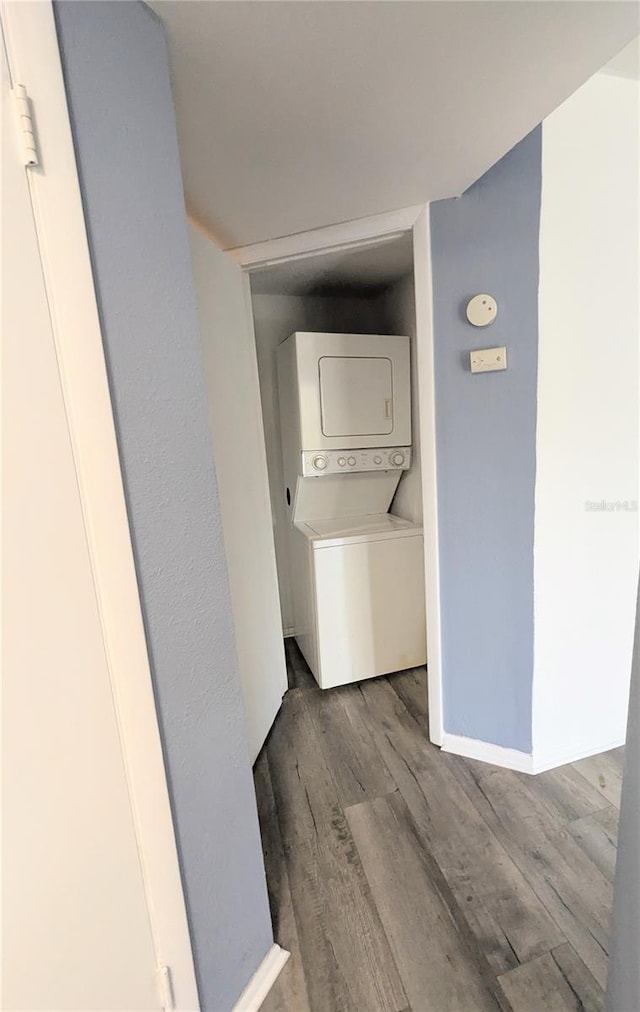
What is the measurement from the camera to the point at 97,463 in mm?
715

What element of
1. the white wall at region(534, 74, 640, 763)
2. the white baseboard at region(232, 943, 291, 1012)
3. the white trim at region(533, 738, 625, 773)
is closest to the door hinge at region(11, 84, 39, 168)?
the white wall at region(534, 74, 640, 763)

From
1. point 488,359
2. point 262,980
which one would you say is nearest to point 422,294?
point 488,359

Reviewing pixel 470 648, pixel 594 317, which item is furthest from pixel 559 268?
pixel 470 648

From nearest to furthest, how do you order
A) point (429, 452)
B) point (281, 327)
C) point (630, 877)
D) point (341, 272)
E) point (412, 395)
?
point (630, 877) < point (429, 452) < point (341, 272) < point (412, 395) < point (281, 327)

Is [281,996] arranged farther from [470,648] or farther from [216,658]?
[470,648]

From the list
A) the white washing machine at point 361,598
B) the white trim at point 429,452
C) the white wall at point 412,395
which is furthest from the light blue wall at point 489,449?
the white wall at point 412,395

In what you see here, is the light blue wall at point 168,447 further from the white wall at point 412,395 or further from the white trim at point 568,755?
the white wall at point 412,395

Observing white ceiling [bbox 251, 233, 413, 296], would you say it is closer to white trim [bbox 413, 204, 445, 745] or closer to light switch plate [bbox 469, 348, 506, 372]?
white trim [bbox 413, 204, 445, 745]

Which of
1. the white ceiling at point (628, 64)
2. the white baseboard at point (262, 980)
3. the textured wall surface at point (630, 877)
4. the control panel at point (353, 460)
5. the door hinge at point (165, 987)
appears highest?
the white ceiling at point (628, 64)

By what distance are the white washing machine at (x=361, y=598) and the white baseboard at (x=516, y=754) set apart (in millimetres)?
574

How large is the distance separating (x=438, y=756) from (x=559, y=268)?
1.89 metres

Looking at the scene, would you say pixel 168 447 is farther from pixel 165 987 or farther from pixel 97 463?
pixel 165 987

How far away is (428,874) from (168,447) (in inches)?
58.0

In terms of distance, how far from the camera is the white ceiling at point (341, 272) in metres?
1.87
